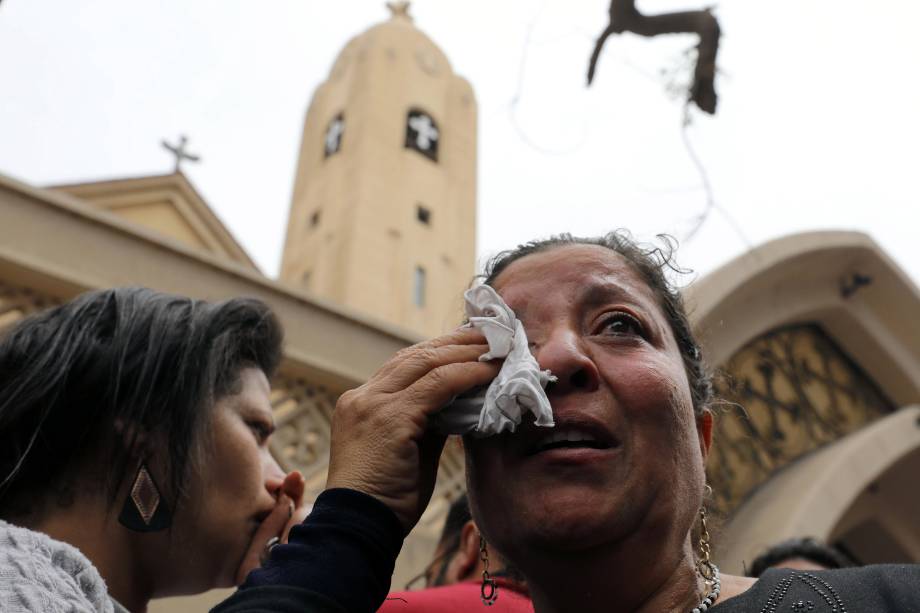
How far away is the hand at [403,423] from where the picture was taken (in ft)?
5.13

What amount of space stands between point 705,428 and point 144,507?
1187 mm

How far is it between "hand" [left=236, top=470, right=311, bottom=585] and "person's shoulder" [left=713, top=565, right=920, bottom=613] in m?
1.08

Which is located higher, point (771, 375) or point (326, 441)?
point (771, 375)

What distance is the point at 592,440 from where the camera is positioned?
152 cm

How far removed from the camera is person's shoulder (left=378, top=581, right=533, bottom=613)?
2.02m

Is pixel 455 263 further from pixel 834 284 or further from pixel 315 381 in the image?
pixel 315 381

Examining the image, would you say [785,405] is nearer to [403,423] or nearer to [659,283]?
[659,283]

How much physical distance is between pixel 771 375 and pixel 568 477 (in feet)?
22.3

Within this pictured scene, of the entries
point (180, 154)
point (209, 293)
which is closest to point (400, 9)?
point (180, 154)

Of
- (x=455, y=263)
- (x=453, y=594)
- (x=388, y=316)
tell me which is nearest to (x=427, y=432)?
(x=453, y=594)

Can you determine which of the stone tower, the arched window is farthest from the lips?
the arched window

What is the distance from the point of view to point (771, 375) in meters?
7.83

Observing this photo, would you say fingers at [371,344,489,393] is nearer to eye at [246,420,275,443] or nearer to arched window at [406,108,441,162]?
eye at [246,420,275,443]

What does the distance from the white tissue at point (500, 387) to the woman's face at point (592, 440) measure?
40 mm
